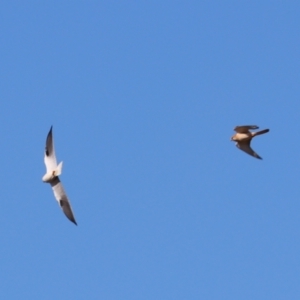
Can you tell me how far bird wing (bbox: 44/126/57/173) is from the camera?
1592 inches

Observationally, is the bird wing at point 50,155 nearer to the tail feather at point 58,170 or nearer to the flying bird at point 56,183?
the flying bird at point 56,183

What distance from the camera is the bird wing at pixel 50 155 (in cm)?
4044

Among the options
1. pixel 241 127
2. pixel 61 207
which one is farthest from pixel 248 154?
pixel 61 207

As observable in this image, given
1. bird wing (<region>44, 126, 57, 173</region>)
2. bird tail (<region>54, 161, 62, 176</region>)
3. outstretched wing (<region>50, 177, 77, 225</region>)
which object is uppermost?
bird wing (<region>44, 126, 57, 173</region>)

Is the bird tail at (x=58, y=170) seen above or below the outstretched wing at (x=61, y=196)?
above

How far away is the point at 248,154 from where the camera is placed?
1533 inches

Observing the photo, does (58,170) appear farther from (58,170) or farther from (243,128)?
(243,128)

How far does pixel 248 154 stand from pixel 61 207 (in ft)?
27.9

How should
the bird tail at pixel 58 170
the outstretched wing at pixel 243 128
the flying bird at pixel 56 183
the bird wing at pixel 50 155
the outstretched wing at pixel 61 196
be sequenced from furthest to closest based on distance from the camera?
the bird wing at pixel 50 155, the outstretched wing at pixel 61 196, the flying bird at pixel 56 183, the bird tail at pixel 58 170, the outstretched wing at pixel 243 128

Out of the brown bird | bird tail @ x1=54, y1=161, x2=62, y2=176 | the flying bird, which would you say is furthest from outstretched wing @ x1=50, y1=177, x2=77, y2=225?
the brown bird

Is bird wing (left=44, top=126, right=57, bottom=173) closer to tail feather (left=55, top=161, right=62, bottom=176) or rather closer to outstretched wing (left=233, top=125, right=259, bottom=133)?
tail feather (left=55, top=161, right=62, bottom=176)

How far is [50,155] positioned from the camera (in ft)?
135

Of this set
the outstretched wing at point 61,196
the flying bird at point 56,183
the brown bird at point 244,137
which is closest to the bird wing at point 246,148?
the brown bird at point 244,137

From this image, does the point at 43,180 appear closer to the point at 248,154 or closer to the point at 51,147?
the point at 51,147
